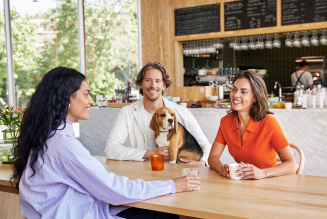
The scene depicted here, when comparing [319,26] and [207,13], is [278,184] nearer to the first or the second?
[319,26]

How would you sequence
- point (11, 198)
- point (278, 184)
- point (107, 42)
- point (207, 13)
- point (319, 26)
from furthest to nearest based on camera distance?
point (107, 42)
point (207, 13)
point (319, 26)
point (11, 198)
point (278, 184)

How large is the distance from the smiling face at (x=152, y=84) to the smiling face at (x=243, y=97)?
27.7 inches

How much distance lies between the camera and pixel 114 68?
683cm

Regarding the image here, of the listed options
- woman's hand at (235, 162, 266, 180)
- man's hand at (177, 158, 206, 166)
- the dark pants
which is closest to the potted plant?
the dark pants

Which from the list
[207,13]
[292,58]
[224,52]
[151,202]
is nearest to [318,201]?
[151,202]

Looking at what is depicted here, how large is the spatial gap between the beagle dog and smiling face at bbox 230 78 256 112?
521 millimetres

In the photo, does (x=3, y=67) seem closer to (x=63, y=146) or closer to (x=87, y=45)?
(x=87, y=45)

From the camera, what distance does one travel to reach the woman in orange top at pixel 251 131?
2.02 m

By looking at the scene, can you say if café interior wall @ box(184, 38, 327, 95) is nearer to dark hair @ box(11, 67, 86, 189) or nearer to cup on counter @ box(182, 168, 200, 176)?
cup on counter @ box(182, 168, 200, 176)

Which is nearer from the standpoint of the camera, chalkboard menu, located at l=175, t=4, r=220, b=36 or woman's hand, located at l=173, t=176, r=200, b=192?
woman's hand, located at l=173, t=176, r=200, b=192

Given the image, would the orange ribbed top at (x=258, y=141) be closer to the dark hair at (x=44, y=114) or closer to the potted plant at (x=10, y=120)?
the dark hair at (x=44, y=114)

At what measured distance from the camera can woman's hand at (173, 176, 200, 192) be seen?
158cm

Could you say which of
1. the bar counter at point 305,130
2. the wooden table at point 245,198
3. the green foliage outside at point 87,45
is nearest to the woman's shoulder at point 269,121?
the wooden table at point 245,198

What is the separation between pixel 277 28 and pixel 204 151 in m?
3.53
